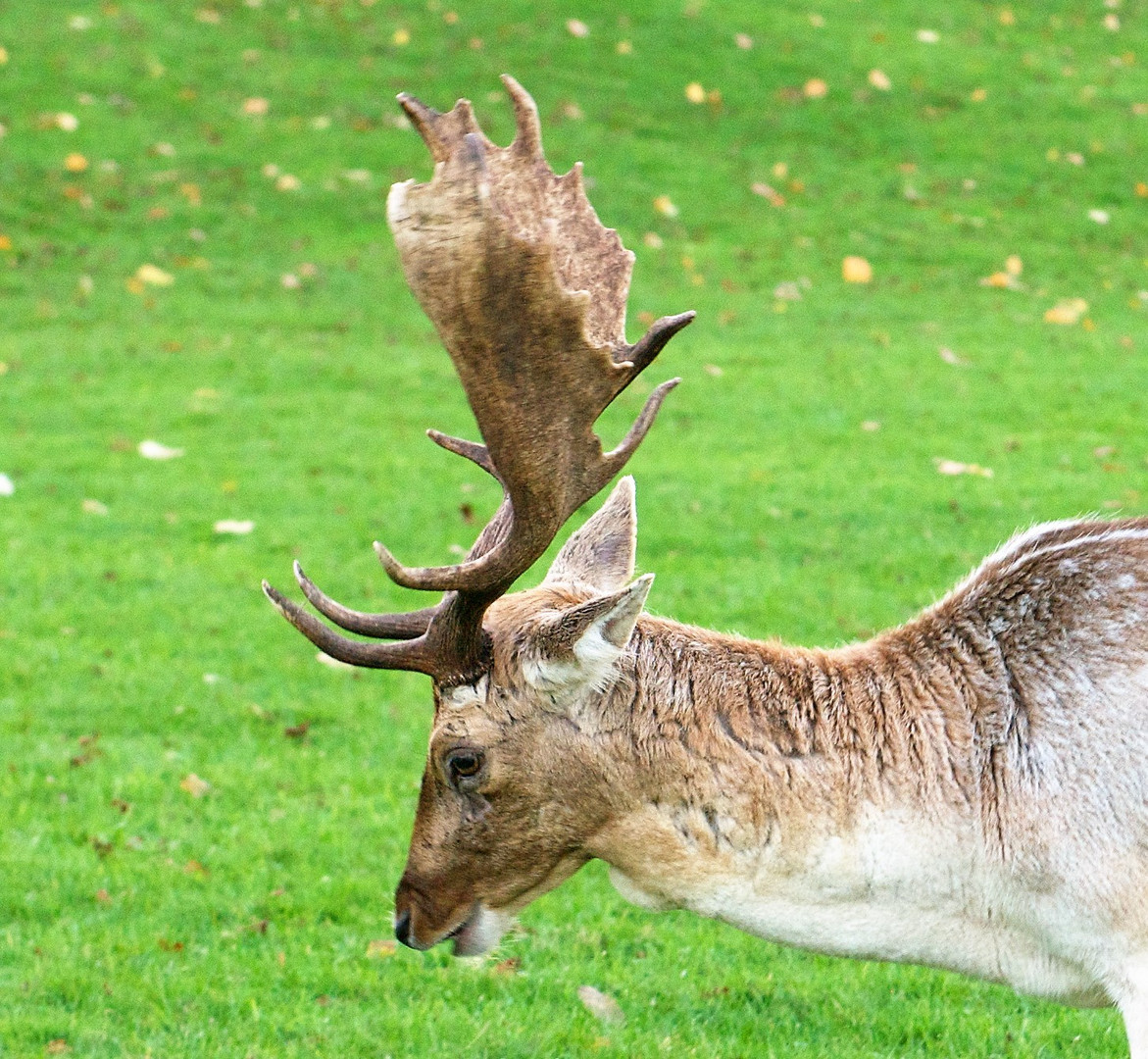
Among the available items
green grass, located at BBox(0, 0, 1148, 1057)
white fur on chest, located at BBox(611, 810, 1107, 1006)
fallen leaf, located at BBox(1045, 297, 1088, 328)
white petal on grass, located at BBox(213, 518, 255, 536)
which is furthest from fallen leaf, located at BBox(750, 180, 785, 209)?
white fur on chest, located at BBox(611, 810, 1107, 1006)

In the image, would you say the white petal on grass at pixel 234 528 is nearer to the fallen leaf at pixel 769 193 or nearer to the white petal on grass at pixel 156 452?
the white petal on grass at pixel 156 452

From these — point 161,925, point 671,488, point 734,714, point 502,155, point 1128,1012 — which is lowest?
Answer: point 671,488

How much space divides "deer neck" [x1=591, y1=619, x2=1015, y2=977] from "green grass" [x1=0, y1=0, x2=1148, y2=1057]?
136 cm

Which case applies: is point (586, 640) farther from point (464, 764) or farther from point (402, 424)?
point (402, 424)

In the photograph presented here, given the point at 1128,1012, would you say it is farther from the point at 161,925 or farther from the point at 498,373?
the point at 161,925

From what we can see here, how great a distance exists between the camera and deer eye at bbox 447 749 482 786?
4.13 meters

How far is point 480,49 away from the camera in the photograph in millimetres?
20000

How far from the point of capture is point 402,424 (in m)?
12.4

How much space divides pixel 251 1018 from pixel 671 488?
6036 millimetres

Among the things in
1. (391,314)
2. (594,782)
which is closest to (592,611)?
(594,782)

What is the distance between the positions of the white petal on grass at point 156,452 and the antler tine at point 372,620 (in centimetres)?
770

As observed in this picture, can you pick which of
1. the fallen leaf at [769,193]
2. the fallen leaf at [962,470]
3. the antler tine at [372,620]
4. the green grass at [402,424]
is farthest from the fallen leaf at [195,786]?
the fallen leaf at [769,193]

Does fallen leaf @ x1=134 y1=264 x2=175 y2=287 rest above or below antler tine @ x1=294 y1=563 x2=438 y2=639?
below

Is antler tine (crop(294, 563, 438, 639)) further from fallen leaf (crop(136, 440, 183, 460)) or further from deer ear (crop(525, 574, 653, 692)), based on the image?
fallen leaf (crop(136, 440, 183, 460))
